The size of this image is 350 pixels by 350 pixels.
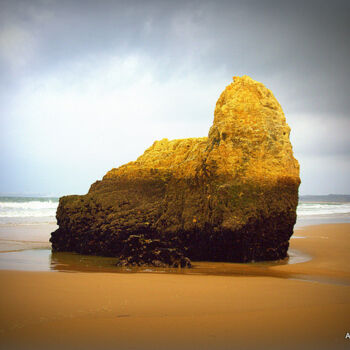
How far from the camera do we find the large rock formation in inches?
248

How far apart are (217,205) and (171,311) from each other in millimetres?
3124

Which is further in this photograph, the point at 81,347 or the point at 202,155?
the point at 202,155

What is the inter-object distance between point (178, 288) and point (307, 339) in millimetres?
1722

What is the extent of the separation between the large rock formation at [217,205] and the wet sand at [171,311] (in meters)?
Result: 1.24

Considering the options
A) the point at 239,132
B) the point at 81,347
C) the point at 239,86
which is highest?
the point at 239,86

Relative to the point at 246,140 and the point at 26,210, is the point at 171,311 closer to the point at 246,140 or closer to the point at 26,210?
the point at 246,140

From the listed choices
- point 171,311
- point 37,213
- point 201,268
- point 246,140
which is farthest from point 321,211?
point 171,311

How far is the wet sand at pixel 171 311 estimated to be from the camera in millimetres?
2791

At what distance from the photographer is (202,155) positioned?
7094 mm

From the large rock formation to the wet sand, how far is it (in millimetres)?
1236

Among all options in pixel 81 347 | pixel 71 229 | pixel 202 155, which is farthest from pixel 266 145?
pixel 81 347

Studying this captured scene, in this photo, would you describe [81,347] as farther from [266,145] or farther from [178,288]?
[266,145]

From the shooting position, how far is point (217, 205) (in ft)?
20.9

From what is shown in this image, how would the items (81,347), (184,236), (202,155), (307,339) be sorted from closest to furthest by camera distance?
(81,347)
(307,339)
(184,236)
(202,155)
